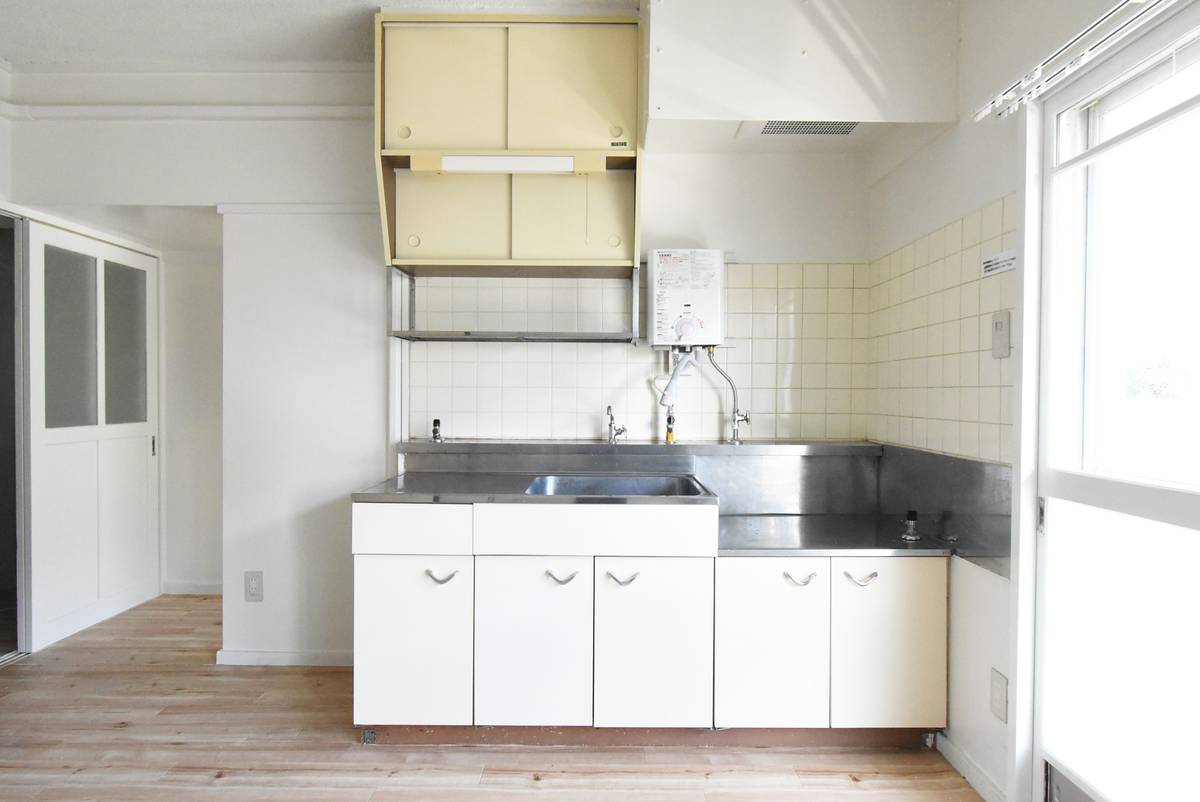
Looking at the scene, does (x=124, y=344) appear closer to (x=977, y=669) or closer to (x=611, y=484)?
(x=611, y=484)

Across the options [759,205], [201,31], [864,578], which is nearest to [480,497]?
[864,578]

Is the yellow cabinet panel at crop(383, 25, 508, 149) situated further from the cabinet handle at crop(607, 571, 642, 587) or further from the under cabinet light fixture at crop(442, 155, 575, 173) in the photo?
the cabinet handle at crop(607, 571, 642, 587)

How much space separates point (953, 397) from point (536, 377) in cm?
157

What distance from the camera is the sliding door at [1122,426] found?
55.4 inches

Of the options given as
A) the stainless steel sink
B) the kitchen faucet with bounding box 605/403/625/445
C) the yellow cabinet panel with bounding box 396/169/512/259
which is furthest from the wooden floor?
the yellow cabinet panel with bounding box 396/169/512/259

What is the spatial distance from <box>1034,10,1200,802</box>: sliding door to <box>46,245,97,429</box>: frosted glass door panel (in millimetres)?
3817

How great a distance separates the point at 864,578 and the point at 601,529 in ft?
2.76

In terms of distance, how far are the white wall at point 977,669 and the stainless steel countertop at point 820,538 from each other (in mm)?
149

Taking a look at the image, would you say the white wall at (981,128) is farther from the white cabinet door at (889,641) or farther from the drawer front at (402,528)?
the drawer front at (402,528)

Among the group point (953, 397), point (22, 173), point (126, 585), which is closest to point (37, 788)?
point (126, 585)

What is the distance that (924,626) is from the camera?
84.8 inches

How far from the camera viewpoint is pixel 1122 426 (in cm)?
159

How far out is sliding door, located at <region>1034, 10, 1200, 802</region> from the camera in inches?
55.4

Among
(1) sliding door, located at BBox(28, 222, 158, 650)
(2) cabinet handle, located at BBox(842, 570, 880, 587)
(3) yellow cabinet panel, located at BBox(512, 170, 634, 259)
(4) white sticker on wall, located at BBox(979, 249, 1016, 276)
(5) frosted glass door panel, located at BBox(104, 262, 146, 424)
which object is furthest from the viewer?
(5) frosted glass door panel, located at BBox(104, 262, 146, 424)
